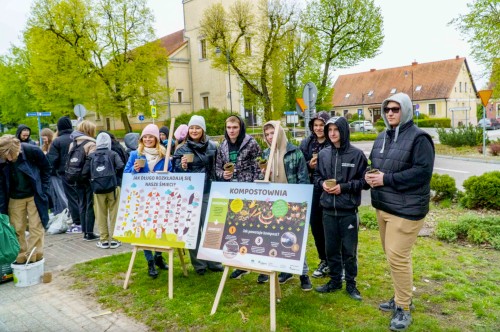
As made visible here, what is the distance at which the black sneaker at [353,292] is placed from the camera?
435 centimetres

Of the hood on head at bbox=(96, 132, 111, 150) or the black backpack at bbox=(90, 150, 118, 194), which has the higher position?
the hood on head at bbox=(96, 132, 111, 150)

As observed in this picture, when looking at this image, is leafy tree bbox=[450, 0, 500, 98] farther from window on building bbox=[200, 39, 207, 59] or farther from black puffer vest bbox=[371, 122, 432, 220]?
window on building bbox=[200, 39, 207, 59]

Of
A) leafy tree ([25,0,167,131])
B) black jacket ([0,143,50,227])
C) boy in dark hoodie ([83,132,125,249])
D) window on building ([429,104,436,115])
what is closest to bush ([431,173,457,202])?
boy in dark hoodie ([83,132,125,249])

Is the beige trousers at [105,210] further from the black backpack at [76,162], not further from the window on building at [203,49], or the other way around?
the window on building at [203,49]

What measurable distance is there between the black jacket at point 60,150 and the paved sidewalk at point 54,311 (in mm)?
2796

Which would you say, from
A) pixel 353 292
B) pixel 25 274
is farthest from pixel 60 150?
pixel 353 292

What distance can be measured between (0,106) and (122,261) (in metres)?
44.0

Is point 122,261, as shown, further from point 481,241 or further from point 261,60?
point 261,60

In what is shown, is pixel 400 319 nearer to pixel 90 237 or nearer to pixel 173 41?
pixel 90 237

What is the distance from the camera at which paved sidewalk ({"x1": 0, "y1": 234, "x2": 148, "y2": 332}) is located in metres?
4.12

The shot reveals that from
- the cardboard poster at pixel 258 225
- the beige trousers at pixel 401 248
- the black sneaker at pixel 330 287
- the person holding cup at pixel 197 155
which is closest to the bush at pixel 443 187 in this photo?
the black sneaker at pixel 330 287

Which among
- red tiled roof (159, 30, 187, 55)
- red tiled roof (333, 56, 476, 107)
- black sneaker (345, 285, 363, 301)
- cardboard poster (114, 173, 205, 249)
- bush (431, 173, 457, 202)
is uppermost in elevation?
red tiled roof (159, 30, 187, 55)

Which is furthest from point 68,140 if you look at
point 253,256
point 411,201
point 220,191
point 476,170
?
point 476,170

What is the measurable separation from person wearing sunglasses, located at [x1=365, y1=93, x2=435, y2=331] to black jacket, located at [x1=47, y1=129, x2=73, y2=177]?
6493mm
